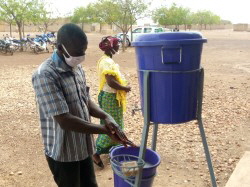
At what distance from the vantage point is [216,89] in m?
7.66

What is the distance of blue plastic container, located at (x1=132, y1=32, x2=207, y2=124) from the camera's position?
2.20 m

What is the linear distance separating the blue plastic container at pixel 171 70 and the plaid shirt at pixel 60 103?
518 mm

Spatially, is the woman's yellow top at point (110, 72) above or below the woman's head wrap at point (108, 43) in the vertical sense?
below

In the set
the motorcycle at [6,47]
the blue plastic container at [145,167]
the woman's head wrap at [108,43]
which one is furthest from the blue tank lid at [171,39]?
the motorcycle at [6,47]

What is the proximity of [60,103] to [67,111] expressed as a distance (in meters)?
0.07

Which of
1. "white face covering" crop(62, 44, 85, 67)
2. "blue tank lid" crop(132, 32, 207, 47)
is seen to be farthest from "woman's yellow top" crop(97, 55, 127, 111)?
"white face covering" crop(62, 44, 85, 67)

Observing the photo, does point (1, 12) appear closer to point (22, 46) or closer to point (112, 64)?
point (22, 46)

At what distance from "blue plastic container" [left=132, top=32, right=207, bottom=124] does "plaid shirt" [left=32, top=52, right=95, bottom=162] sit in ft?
1.70

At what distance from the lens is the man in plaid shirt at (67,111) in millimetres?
1849

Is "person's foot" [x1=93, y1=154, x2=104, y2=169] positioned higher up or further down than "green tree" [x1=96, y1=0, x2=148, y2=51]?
further down

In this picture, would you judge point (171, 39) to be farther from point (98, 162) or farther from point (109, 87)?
point (98, 162)

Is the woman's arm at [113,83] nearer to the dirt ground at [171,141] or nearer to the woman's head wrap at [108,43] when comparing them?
the woman's head wrap at [108,43]

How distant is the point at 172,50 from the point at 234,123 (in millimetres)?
3382

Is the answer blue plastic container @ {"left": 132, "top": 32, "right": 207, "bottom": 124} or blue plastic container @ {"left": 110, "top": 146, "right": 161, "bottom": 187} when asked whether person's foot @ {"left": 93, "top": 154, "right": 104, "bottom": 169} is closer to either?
blue plastic container @ {"left": 110, "top": 146, "right": 161, "bottom": 187}
